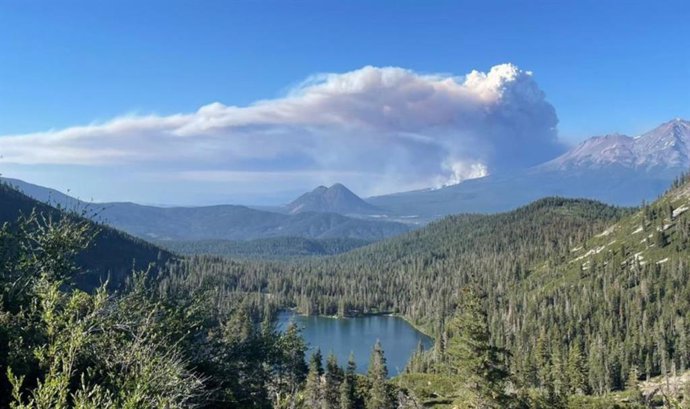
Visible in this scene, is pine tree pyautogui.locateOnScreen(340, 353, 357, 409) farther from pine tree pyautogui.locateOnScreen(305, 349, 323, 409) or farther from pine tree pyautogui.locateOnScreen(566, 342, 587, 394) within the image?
pine tree pyautogui.locateOnScreen(566, 342, 587, 394)

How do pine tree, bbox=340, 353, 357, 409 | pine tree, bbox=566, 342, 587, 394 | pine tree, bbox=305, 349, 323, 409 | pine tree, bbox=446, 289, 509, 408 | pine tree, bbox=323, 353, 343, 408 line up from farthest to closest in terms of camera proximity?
pine tree, bbox=566, 342, 587, 394 → pine tree, bbox=323, 353, 343, 408 → pine tree, bbox=340, 353, 357, 409 → pine tree, bbox=305, 349, 323, 409 → pine tree, bbox=446, 289, 509, 408

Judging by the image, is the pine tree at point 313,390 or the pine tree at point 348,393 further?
the pine tree at point 348,393

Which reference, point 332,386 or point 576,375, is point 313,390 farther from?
point 576,375

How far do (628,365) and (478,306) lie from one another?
4322 inches

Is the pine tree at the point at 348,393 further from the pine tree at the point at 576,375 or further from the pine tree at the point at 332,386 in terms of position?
the pine tree at the point at 576,375

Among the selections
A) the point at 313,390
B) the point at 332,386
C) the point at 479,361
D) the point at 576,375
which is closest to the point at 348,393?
the point at 313,390

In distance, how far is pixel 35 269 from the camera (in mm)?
25688

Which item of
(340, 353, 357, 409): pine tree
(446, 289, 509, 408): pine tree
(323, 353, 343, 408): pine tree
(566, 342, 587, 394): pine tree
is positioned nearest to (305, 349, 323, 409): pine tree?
(323, 353, 343, 408): pine tree

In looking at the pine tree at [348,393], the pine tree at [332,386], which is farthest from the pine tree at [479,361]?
the pine tree at [332,386]

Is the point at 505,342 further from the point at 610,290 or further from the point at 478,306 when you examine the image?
the point at 478,306

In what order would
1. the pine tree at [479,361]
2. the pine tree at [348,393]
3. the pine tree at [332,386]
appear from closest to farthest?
the pine tree at [479,361] → the pine tree at [348,393] → the pine tree at [332,386]

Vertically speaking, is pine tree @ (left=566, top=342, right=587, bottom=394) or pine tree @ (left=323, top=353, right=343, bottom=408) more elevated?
pine tree @ (left=323, top=353, right=343, bottom=408)

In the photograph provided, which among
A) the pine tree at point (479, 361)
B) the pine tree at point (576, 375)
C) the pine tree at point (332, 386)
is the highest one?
the pine tree at point (479, 361)

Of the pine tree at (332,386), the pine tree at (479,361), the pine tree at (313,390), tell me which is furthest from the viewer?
the pine tree at (332,386)
